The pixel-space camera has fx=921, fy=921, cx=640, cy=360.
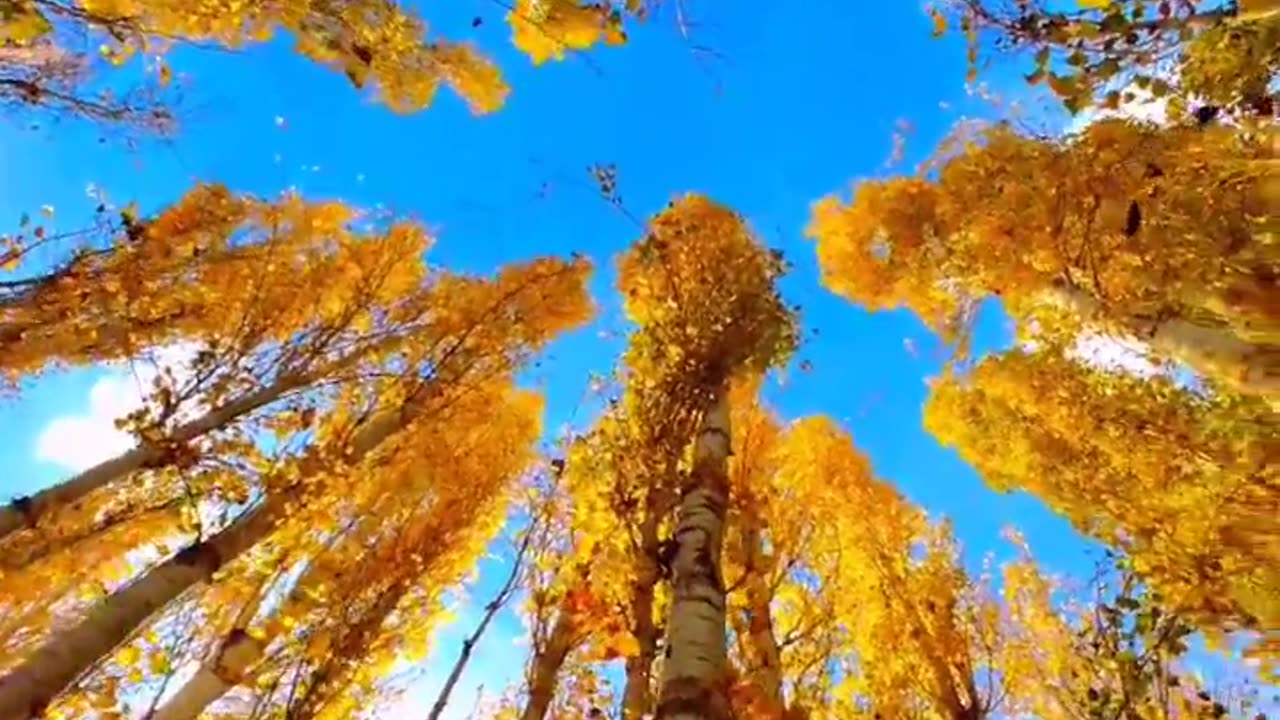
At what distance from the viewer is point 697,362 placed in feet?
22.0

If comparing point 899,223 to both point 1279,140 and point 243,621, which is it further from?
point 1279,140

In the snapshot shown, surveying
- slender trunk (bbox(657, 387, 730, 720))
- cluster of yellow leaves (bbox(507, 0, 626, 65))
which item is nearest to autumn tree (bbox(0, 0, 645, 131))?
cluster of yellow leaves (bbox(507, 0, 626, 65))

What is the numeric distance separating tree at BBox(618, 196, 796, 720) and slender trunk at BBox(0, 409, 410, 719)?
234 centimetres

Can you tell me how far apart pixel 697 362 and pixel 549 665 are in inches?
95.0

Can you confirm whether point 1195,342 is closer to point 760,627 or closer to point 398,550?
point 760,627

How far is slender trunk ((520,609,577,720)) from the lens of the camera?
20.6 feet

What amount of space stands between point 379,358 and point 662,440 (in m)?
4.94

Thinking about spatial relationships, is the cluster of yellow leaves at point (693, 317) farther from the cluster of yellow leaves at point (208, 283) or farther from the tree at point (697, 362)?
the cluster of yellow leaves at point (208, 283)

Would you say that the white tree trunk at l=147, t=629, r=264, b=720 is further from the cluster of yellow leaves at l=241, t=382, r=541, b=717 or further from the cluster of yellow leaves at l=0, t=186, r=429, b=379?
the cluster of yellow leaves at l=0, t=186, r=429, b=379

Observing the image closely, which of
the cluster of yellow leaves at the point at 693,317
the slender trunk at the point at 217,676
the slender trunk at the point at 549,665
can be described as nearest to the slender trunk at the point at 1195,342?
the cluster of yellow leaves at the point at 693,317

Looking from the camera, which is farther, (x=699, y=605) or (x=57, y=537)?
(x=57, y=537)

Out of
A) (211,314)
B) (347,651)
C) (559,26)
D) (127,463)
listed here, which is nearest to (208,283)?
(211,314)

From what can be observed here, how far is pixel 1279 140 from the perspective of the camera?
207 centimetres

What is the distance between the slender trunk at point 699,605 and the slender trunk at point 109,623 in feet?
7.65
